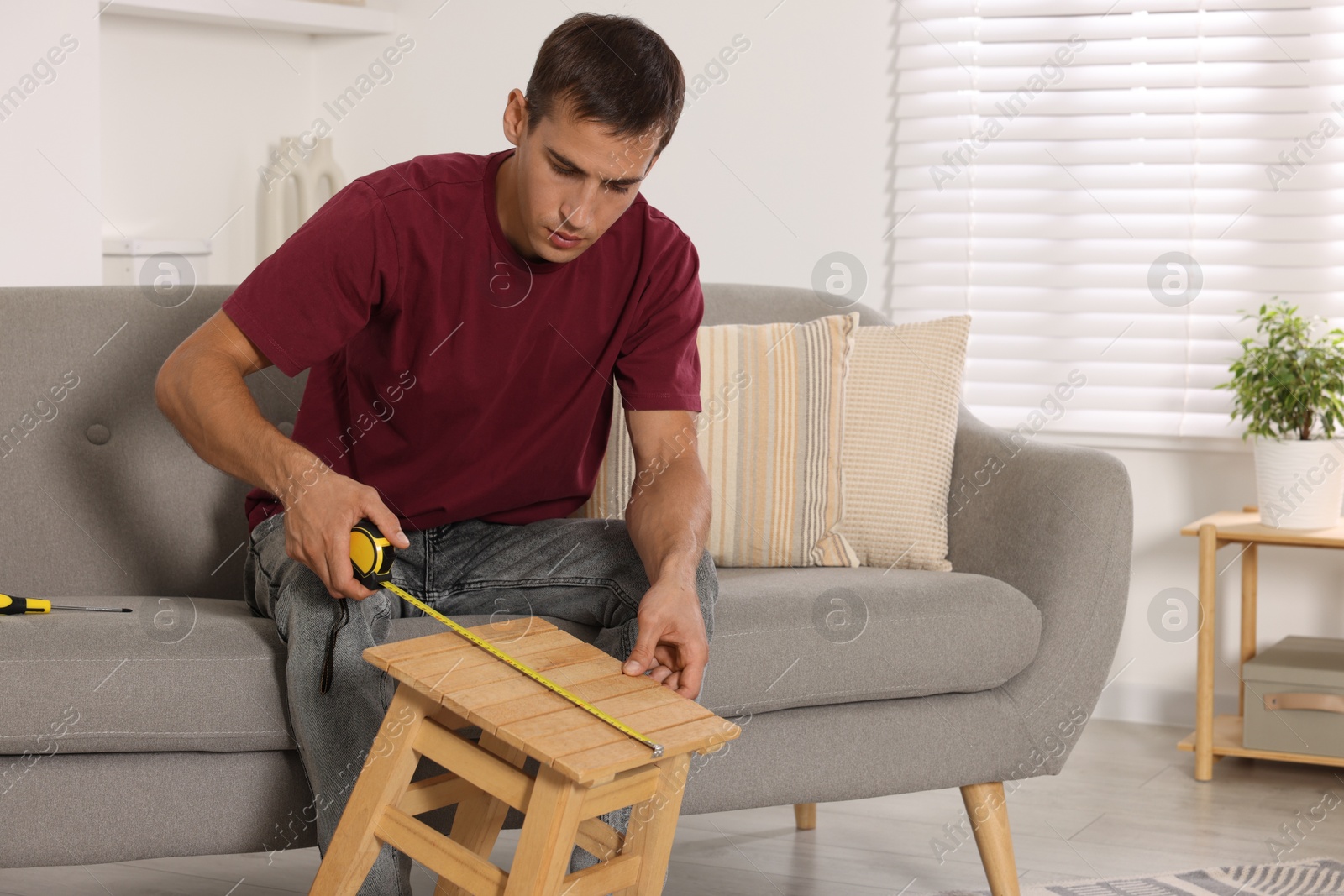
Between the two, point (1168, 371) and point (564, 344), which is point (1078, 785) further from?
point (564, 344)

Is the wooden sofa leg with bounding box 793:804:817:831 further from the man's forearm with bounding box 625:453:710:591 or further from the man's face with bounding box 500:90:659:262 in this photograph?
the man's face with bounding box 500:90:659:262

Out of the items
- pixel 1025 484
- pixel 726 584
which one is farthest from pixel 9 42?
pixel 1025 484

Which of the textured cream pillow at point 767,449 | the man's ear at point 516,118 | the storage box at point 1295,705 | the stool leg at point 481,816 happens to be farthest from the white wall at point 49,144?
the storage box at point 1295,705

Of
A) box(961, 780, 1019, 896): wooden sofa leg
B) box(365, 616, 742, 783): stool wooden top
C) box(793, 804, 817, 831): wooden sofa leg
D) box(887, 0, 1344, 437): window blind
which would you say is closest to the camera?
box(365, 616, 742, 783): stool wooden top

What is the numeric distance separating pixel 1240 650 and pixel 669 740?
71.9 inches

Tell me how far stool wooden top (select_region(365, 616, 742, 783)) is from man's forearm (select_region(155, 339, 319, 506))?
0.22 meters

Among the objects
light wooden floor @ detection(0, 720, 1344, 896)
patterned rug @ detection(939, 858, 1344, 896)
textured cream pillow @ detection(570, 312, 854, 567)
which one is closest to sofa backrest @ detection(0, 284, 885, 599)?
light wooden floor @ detection(0, 720, 1344, 896)

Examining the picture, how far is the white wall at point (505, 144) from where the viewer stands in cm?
265

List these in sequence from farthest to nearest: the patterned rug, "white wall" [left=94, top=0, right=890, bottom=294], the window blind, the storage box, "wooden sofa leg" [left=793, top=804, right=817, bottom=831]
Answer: "white wall" [left=94, top=0, right=890, bottom=294]
the window blind
the storage box
"wooden sofa leg" [left=793, top=804, right=817, bottom=831]
the patterned rug

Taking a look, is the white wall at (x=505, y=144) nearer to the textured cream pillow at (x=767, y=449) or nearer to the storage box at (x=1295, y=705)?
the storage box at (x=1295, y=705)

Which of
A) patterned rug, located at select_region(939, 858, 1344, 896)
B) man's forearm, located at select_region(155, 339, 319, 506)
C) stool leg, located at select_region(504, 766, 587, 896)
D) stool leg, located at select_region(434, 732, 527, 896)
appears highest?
man's forearm, located at select_region(155, 339, 319, 506)

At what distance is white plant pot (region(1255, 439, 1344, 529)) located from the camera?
8.13 ft

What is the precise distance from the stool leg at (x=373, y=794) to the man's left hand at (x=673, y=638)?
0.24 m

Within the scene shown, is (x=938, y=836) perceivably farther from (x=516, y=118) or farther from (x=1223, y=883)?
(x=516, y=118)
